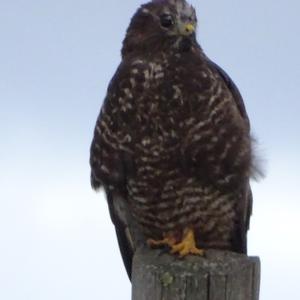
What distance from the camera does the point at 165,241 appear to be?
521 cm

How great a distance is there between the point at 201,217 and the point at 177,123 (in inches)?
25.6

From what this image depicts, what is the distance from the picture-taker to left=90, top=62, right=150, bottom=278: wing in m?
5.34

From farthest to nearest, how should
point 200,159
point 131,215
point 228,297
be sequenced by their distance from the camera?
point 131,215 < point 200,159 < point 228,297

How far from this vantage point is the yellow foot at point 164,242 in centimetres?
512

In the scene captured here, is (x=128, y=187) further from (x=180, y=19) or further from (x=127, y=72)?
(x=180, y=19)

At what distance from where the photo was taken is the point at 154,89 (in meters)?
5.34

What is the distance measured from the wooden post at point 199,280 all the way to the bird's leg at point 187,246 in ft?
2.38

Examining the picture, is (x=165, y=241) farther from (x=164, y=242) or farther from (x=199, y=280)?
(x=199, y=280)

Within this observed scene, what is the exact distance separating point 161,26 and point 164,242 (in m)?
1.39

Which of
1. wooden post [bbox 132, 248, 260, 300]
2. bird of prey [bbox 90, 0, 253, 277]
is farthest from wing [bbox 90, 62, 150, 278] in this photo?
wooden post [bbox 132, 248, 260, 300]

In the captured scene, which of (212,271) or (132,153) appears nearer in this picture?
(212,271)

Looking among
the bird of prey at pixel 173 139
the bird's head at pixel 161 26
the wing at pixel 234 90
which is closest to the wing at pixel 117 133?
the bird of prey at pixel 173 139

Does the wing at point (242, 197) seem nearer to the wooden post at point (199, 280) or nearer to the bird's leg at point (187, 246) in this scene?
the bird's leg at point (187, 246)

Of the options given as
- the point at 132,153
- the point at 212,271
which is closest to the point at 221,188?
the point at 132,153
